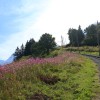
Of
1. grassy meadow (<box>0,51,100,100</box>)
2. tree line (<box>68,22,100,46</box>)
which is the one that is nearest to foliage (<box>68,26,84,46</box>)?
tree line (<box>68,22,100,46</box>)

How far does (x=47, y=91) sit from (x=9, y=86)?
231cm

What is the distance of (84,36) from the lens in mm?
135500

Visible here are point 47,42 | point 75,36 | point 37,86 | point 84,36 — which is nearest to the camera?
point 37,86

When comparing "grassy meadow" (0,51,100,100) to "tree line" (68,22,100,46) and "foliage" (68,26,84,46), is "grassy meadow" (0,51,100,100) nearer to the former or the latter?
"tree line" (68,22,100,46)

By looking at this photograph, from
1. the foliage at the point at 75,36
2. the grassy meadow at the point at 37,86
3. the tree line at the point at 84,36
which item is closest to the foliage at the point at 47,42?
the tree line at the point at 84,36

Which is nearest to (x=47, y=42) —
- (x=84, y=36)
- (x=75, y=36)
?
(x=84, y=36)

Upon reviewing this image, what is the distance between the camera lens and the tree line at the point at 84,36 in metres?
118

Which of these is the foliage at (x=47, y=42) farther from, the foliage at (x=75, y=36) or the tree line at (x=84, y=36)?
the foliage at (x=75, y=36)

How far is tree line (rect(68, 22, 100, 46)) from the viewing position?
Answer: 118375mm

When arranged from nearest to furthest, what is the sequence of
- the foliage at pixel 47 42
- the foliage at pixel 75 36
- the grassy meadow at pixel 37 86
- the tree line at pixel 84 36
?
the grassy meadow at pixel 37 86 → the foliage at pixel 47 42 → the tree line at pixel 84 36 → the foliage at pixel 75 36

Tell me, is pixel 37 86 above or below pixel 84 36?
below

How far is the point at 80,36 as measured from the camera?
13650 cm

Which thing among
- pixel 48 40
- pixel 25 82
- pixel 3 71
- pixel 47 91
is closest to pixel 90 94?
pixel 47 91

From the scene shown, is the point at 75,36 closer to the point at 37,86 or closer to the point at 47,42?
the point at 47,42
